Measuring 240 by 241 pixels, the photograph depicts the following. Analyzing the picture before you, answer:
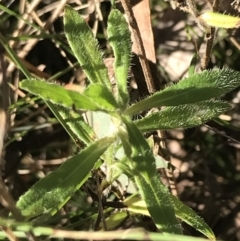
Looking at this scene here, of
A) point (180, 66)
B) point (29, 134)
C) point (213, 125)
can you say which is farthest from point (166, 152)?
point (29, 134)

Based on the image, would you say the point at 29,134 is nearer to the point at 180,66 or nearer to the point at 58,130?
the point at 58,130

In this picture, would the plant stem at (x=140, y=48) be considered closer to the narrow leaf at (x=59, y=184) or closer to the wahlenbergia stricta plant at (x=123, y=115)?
the wahlenbergia stricta plant at (x=123, y=115)

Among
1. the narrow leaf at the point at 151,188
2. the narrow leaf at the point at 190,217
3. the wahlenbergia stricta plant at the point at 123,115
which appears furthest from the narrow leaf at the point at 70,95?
the narrow leaf at the point at 190,217

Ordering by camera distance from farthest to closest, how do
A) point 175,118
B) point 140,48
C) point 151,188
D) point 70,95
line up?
point 140,48
point 175,118
point 151,188
point 70,95

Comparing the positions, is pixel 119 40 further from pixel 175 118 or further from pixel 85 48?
pixel 175 118

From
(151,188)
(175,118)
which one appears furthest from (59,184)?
(175,118)
